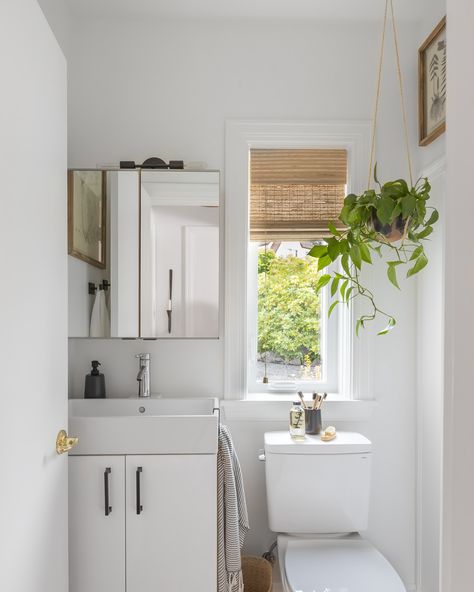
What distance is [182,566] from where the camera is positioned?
189 cm

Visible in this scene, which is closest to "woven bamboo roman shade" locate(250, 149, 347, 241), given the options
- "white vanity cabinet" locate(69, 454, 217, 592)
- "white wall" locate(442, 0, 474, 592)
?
"white vanity cabinet" locate(69, 454, 217, 592)

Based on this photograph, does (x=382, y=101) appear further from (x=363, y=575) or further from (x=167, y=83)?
(x=363, y=575)

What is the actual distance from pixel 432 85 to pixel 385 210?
77 centimetres

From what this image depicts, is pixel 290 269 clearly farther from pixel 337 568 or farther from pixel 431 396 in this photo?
pixel 337 568

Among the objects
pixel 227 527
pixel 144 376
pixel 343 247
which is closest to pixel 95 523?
pixel 227 527

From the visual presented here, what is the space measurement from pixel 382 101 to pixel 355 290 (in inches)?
32.9

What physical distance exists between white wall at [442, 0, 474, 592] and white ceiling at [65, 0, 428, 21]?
2.07 metres

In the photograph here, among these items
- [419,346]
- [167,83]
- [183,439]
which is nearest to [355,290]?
[419,346]

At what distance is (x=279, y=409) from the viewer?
7.62ft

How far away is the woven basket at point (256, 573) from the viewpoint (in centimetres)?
214

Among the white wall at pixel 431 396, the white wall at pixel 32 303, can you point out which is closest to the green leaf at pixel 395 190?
the white wall at pixel 431 396

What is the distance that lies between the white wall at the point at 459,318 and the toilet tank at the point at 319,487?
1717 mm

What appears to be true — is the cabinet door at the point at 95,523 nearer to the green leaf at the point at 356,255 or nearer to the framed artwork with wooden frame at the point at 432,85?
the green leaf at the point at 356,255

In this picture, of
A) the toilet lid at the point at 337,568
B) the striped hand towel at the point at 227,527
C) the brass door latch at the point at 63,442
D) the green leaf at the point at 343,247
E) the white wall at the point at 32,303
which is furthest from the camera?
the striped hand towel at the point at 227,527
